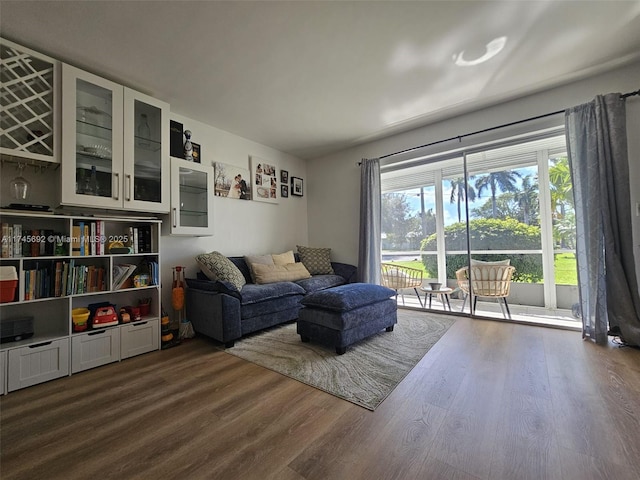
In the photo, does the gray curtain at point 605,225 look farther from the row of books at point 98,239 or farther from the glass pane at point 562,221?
the row of books at point 98,239

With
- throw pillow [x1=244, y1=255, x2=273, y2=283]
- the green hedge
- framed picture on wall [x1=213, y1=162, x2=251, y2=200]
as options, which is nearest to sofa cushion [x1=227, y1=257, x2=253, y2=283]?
throw pillow [x1=244, y1=255, x2=273, y2=283]

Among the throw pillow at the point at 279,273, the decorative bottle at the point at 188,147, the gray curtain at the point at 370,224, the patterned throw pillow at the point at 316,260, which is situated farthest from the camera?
the patterned throw pillow at the point at 316,260

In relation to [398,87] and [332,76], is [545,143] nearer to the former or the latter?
[398,87]

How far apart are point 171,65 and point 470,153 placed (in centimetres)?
358

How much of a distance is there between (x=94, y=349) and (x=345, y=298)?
7.25 ft

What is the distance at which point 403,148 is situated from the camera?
396 centimetres

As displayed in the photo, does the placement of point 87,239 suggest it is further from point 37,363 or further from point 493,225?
point 493,225

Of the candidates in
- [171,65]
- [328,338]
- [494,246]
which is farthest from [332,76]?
[494,246]

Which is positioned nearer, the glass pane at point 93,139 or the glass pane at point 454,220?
the glass pane at point 93,139

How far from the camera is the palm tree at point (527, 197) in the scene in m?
3.74

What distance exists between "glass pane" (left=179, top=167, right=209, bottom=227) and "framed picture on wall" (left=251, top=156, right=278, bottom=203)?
96 cm

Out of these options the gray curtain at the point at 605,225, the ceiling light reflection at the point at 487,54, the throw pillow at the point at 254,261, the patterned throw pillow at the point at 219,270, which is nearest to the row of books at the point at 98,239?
the patterned throw pillow at the point at 219,270

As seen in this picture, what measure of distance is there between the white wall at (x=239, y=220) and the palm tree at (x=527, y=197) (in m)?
3.50

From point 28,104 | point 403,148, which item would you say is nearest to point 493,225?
point 403,148
